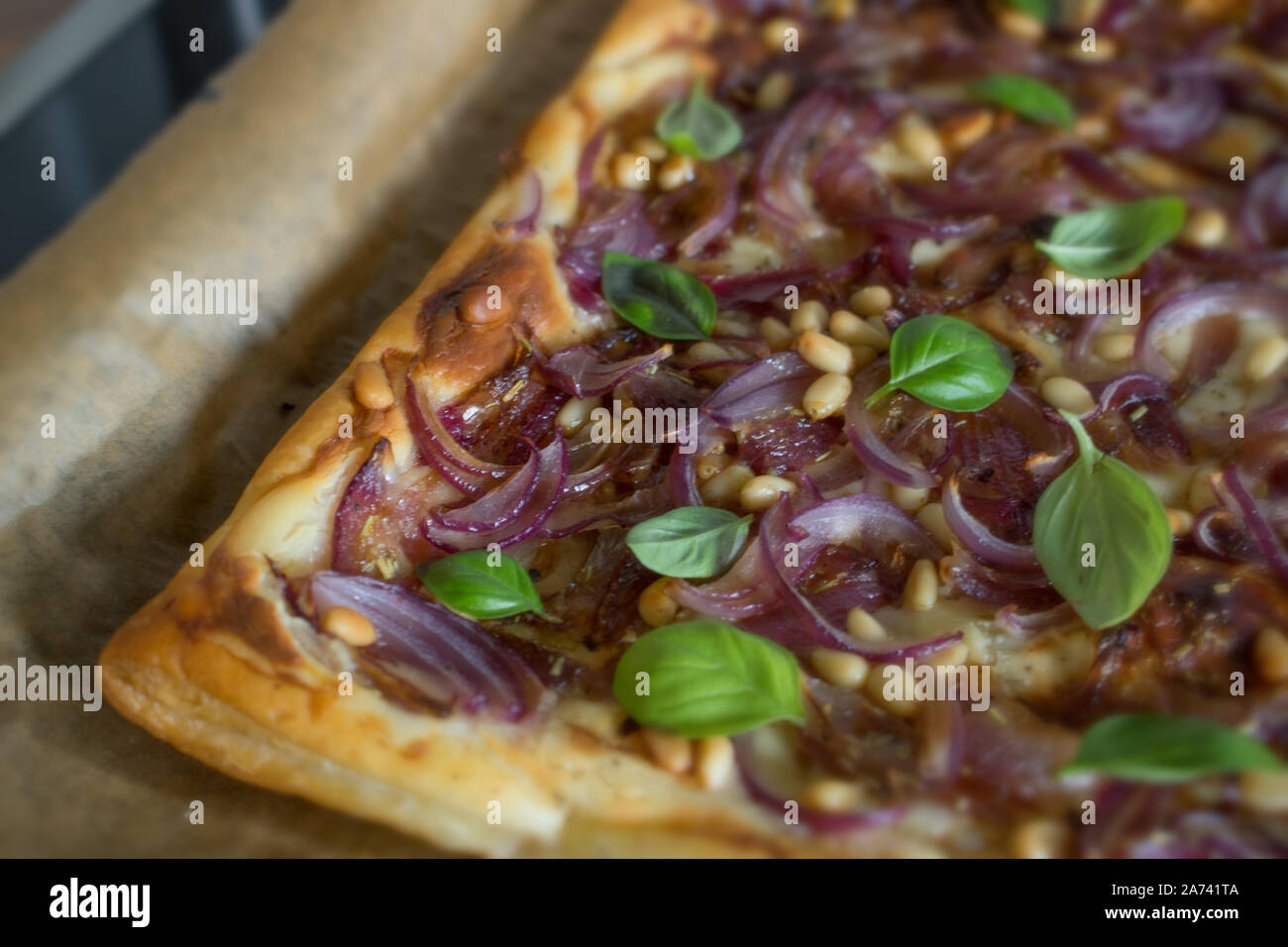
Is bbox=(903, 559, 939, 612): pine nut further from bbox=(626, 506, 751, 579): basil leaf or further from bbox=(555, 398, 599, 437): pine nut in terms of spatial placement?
bbox=(555, 398, 599, 437): pine nut

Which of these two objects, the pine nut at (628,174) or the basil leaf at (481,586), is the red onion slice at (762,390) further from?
the pine nut at (628,174)

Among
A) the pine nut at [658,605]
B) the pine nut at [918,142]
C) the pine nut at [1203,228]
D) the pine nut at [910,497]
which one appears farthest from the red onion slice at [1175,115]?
the pine nut at [658,605]

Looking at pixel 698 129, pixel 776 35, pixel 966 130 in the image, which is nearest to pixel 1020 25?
pixel 966 130

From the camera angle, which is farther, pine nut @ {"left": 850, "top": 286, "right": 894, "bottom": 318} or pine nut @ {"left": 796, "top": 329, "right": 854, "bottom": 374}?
pine nut @ {"left": 850, "top": 286, "right": 894, "bottom": 318}

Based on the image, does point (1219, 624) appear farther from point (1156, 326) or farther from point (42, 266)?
point (42, 266)
